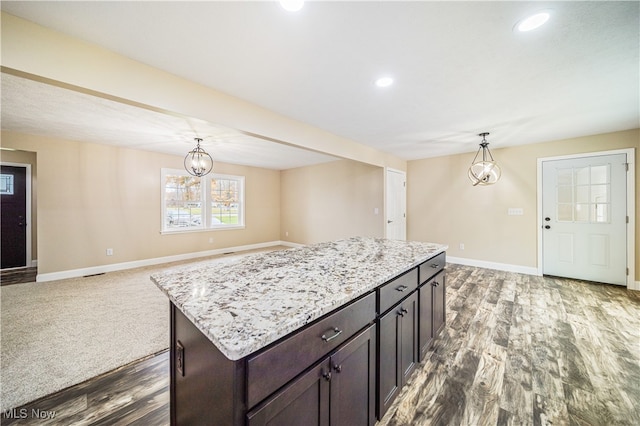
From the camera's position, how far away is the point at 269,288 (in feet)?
3.88

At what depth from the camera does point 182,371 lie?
1.11 m

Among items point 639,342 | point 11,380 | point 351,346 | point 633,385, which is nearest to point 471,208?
point 639,342

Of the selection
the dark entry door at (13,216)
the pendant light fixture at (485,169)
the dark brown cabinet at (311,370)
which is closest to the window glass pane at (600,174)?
the pendant light fixture at (485,169)

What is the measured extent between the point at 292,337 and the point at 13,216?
7.40 meters

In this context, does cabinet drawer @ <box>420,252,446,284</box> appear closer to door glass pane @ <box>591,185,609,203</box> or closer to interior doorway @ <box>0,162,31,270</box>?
door glass pane @ <box>591,185,609,203</box>

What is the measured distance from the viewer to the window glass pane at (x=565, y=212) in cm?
409

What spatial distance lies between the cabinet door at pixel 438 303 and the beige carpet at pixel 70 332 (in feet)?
8.54

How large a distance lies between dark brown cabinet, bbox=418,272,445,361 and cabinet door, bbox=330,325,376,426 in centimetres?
78

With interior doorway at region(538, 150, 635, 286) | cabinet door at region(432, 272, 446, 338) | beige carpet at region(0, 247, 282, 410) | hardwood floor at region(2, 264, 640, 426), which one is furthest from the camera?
interior doorway at region(538, 150, 635, 286)

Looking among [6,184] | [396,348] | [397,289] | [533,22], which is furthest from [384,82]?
[6,184]

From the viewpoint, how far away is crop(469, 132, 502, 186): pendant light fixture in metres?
4.05

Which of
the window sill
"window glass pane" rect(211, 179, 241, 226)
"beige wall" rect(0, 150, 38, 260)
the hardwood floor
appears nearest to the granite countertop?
the hardwood floor

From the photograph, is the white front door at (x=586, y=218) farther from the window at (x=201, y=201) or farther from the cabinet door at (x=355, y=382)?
the window at (x=201, y=201)

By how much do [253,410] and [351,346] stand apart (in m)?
0.55
